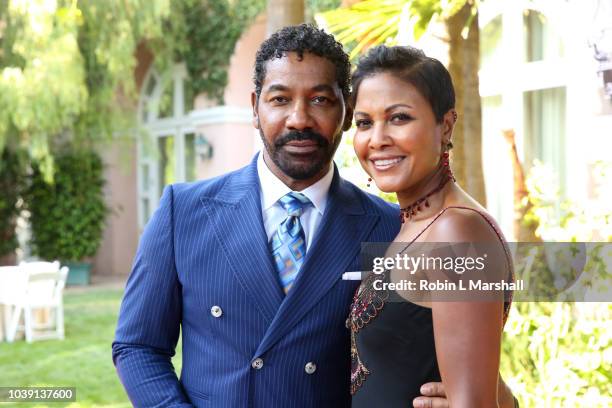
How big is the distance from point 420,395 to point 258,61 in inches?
Result: 39.4

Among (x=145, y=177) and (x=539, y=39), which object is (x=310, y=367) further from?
(x=145, y=177)

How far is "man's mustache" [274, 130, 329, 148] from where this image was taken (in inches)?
83.3

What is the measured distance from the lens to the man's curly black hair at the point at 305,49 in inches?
84.4

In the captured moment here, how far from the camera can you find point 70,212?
14.9 meters

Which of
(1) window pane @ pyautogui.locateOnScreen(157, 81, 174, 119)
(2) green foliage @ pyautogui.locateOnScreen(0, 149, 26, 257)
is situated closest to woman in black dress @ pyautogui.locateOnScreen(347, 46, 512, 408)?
(1) window pane @ pyautogui.locateOnScreen(157, 81, 174, 119)

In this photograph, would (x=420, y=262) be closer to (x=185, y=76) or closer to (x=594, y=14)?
(x=594, y=14)

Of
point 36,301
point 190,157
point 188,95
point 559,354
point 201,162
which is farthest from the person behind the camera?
point 190,157

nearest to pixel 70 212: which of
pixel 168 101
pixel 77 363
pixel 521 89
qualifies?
pixel 168 101

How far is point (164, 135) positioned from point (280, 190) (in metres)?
13.5

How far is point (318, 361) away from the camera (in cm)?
209

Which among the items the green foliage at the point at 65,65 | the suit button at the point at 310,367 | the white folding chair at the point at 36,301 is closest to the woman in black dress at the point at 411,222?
the suit button at the point at 310,367

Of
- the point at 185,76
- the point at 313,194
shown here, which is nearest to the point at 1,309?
the point at 185,76

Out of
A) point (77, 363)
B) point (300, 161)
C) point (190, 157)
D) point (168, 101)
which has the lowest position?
point (77, 363)

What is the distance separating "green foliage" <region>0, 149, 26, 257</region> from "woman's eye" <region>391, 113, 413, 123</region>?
1331cm
